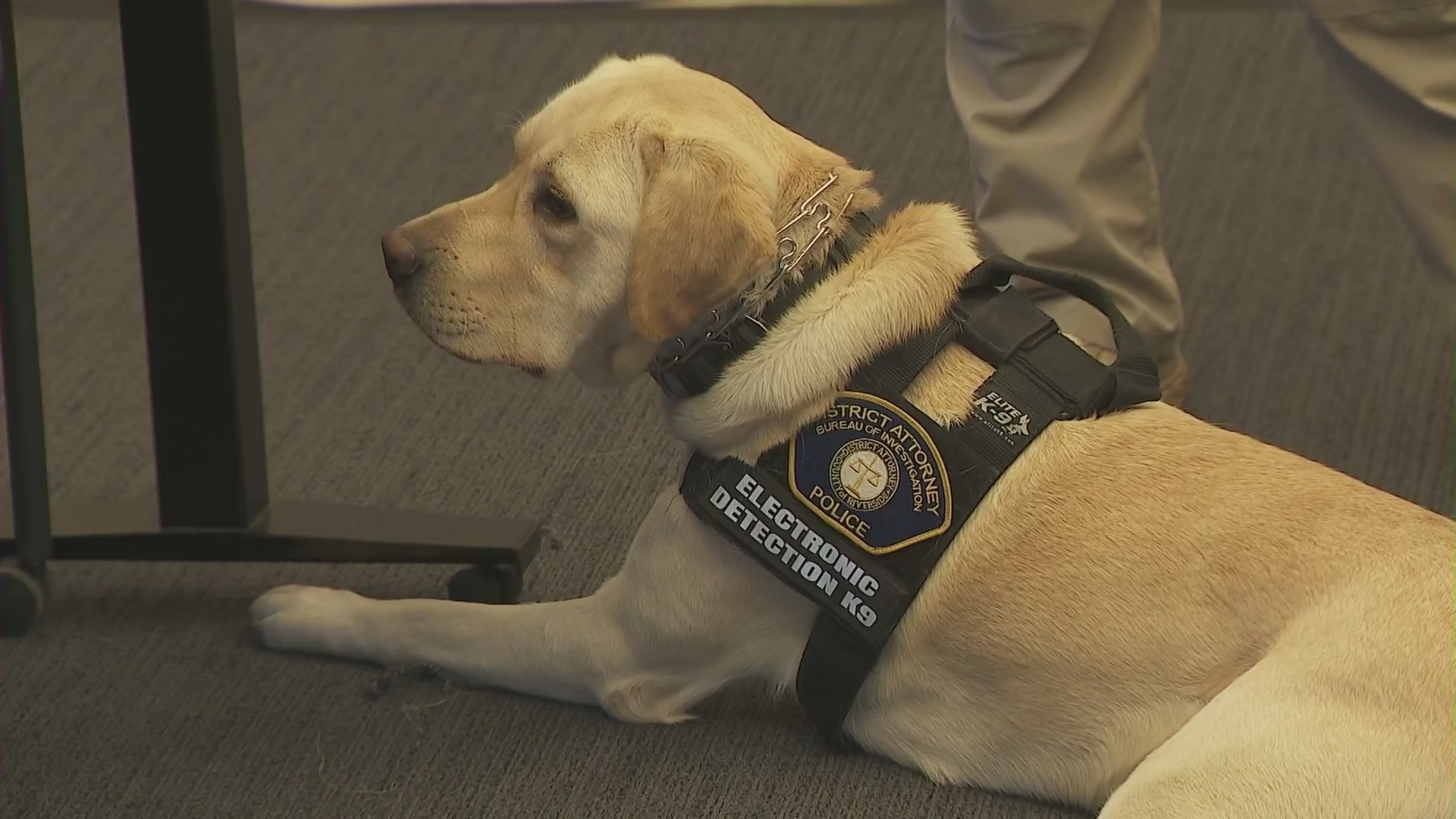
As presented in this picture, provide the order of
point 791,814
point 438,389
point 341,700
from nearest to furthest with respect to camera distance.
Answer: point 791,814
point 341,700
point 438,389

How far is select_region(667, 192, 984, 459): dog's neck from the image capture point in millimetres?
1713

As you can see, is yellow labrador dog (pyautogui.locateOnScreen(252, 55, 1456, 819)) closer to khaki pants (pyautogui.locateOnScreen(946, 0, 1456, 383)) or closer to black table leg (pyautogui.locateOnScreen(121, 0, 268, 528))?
black table leg (pyautogui.locateOnScreen(121, 0, 268, 528))

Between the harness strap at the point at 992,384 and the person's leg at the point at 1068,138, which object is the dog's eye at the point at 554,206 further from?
the person's leg at the point at 1068,138

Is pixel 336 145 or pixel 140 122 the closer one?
pixel 140 122

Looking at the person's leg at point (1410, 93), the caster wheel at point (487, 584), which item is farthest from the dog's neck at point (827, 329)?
the person's leg at point (1410, 93)

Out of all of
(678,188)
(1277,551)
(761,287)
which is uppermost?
(678,188)

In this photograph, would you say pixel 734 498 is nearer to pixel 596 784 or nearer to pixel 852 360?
pixel 852 360

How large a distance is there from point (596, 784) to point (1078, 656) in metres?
0.53

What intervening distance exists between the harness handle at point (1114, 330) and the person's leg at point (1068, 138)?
59 cm

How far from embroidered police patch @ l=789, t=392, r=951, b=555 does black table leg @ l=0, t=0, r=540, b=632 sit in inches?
22.6

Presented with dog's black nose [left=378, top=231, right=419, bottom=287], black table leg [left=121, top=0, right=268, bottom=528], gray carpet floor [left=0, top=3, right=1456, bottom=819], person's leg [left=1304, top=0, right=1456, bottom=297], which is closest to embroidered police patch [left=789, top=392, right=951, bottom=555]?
gray carpet floor [left=0, top=3, right=1456, bottom=819]

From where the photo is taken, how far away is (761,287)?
67.6 inches

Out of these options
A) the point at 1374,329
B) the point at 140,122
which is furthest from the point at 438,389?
the point at 1374,329

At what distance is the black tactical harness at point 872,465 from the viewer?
1.71 metres
